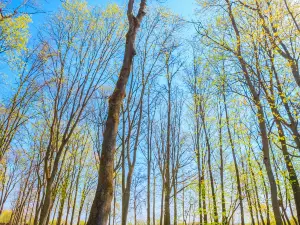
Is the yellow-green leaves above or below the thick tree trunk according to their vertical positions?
above

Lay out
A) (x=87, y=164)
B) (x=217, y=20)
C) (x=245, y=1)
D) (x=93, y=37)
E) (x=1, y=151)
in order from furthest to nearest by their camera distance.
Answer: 1. (x=87, y=164)
2. (x=1, y=151)
3. (x=93, y=37)
4. (x=217, y=20)
5. (x=245, y=1)

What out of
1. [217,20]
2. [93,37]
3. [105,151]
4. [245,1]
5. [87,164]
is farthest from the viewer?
[87,164]

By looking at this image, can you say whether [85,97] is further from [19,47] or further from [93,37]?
[19,47]

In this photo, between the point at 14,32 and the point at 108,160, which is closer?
the point at 108,160

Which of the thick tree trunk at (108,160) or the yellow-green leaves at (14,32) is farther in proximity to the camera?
the yellow-green leaves at (14,32)

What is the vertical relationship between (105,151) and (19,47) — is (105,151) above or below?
below

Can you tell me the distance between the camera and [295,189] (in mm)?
8555

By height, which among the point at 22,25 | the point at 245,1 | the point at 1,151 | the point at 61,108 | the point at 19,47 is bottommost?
the point at 1,151

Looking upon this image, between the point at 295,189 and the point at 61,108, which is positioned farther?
the point at 61,108

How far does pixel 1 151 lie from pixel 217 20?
488 inches

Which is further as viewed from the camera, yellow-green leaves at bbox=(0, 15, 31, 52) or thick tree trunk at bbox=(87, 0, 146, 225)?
yellow-green leaves at bbox=(0, 15, 31, 52)

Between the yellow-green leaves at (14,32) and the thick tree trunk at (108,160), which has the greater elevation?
the yellow-green leaves at (14,32)

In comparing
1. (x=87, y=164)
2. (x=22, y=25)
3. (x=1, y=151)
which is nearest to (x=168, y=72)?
(x=22, y=25)

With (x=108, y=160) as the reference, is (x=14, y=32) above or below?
above
